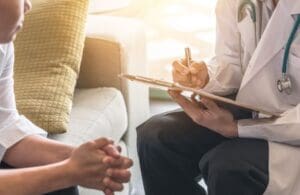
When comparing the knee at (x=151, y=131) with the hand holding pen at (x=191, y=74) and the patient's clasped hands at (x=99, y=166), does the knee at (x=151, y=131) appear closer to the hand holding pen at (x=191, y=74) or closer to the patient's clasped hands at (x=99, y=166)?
the hand holding pen at (x=191, y=74)

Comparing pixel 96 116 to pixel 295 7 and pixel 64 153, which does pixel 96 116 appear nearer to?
pixel 64 153

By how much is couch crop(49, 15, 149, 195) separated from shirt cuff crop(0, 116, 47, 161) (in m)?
0.24

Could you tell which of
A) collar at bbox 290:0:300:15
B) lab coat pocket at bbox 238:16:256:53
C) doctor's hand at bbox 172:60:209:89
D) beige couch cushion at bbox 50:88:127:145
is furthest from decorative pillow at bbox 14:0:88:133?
collar at bbox 290:0:300:15

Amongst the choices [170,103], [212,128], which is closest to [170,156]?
[212,128]

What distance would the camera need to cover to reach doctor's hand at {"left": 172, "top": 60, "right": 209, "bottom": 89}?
1.44 m

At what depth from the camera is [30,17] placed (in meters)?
1.63

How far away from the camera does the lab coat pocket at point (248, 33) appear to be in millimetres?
1361

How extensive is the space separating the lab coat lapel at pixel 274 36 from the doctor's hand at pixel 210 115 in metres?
0.12

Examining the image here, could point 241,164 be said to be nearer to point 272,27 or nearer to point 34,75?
point 272,27

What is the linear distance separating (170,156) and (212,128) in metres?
0.14

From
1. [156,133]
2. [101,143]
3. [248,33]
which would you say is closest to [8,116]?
[101,143]

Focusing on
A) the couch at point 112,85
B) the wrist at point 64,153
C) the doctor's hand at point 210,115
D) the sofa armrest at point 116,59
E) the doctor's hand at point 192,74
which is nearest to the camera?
the wrist at point 64,153

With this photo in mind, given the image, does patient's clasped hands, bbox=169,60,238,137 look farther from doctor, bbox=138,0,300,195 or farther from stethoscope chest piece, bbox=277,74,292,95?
stethoscope chest piece, bbox=277,74,292,95

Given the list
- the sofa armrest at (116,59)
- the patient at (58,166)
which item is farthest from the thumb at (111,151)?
the sofa armrest at (116,59)
